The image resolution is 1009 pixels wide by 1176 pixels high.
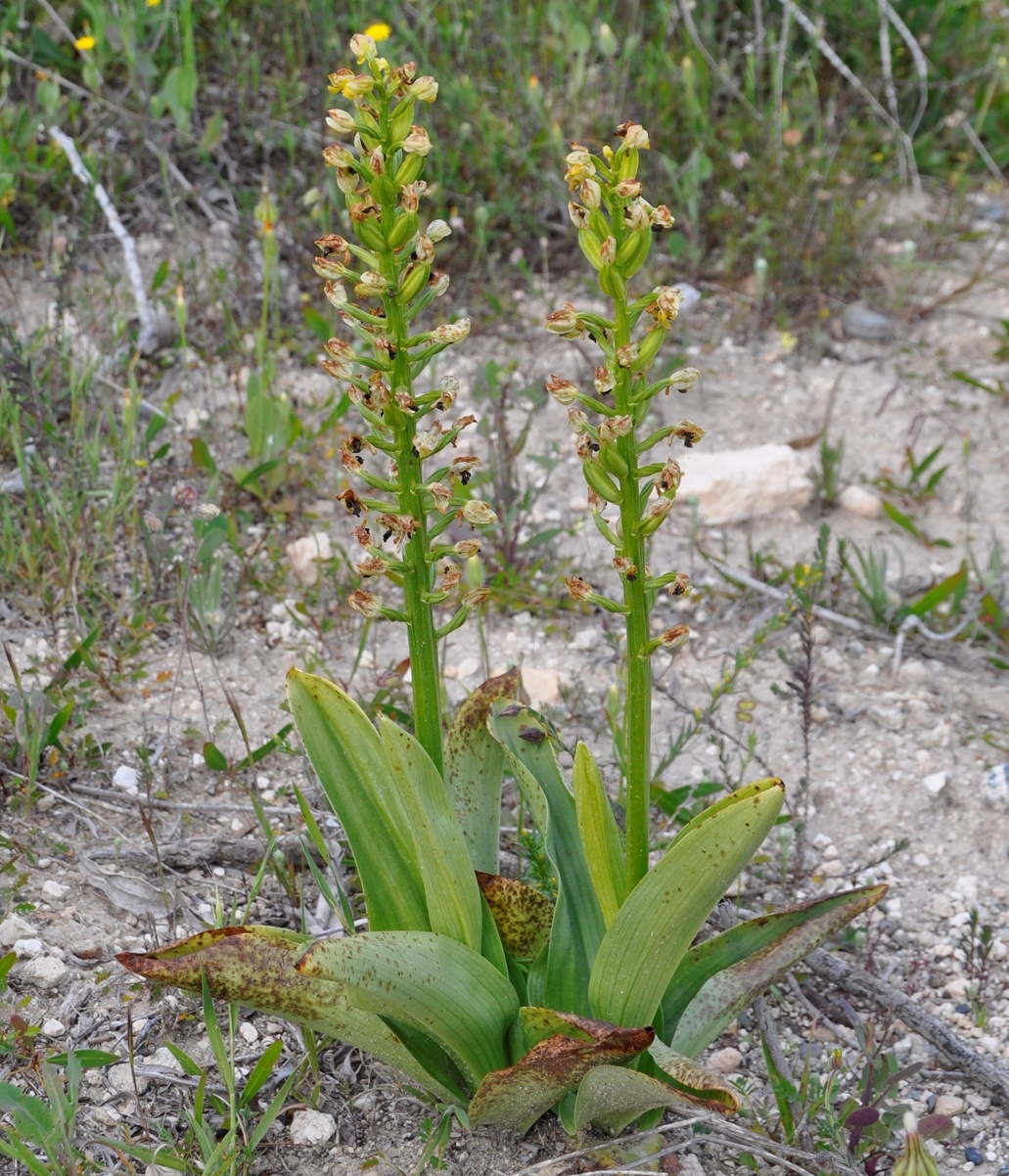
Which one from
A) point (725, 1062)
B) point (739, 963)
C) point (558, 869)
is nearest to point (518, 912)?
point (558, 869)

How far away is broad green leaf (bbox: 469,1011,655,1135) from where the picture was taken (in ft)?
5.48

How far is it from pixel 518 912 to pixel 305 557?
1.78 meters

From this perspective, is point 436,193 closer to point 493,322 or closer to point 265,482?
point 493,322

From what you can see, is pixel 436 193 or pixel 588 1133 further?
pixel 436 193

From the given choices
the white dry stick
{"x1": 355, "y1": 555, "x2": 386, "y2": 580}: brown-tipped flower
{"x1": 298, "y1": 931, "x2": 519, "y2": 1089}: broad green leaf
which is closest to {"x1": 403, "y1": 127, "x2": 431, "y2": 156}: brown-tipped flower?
{"x1": 355, "y1": 555, "x2": 386, "y2": 580}: brown-tipped flower

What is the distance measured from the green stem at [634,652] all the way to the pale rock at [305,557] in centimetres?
185

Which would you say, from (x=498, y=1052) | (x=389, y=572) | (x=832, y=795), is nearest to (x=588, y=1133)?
(x=498, y=1052)

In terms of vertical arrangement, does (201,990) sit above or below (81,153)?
below

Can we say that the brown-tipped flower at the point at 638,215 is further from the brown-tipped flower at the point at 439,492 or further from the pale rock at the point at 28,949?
the pale rock at the point at 28,949

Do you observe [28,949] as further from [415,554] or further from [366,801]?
[415,554]

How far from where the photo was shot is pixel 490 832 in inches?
84.1

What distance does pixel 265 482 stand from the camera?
3783 millimetres

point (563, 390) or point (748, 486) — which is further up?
point (563, 390)

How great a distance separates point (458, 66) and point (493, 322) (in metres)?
1.43
